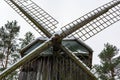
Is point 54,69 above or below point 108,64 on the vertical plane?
above

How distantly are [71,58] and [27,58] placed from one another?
1.28 m

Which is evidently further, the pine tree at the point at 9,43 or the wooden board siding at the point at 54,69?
the pine tree at the point at 9,43

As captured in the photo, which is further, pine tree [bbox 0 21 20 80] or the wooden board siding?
pine tree [bbox 0 21 20 80]

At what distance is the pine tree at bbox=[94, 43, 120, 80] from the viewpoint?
22.4m

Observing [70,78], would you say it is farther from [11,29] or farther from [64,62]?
[11,29]

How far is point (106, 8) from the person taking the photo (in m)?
9.27

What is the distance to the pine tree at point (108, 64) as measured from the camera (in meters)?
22.4

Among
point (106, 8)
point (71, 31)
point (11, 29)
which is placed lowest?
point (11, 29)

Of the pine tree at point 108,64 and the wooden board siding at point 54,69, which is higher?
the wooden board siding at point 54,69

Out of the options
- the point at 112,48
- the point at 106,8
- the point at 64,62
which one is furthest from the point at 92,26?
the point at 112,48

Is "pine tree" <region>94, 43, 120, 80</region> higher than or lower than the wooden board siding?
lower

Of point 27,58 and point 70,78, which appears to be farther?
point 70,78

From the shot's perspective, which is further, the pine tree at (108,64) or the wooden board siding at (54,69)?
the pine tree at (108,64)

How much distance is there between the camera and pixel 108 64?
22672mm
